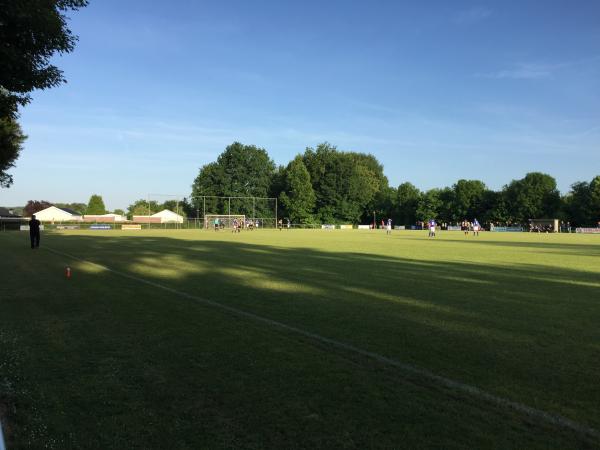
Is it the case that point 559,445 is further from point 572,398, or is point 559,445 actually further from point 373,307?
point 373,307

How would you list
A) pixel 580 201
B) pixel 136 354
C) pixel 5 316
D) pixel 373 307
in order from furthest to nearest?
pixel 580 201 → pixel 373 307 → pixel 5 316 → pixel 136 354

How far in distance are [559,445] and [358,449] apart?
4.97 ft

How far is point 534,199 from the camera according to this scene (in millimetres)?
95750

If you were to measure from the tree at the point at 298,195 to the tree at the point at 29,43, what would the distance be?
89557 millimetres

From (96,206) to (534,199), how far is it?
14524 centimetres

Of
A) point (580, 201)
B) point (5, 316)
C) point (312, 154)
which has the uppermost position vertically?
point (312, 154)

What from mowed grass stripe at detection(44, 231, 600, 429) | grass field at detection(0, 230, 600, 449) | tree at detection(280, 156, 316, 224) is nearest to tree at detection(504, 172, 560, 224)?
tree at detection(280, 156, 316, 224)

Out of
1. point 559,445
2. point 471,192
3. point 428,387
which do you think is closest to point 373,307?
point 428,387

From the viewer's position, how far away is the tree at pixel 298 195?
336ft

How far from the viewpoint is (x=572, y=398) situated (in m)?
4.42

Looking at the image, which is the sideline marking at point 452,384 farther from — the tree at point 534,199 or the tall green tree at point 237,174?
the tree at point 534,199

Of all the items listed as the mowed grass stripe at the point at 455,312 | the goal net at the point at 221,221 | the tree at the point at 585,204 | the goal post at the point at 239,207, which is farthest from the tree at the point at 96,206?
the mowed grass stripe at the point at 455,312

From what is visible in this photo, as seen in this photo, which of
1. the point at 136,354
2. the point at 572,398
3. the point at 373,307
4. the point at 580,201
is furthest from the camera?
the point at 580,201

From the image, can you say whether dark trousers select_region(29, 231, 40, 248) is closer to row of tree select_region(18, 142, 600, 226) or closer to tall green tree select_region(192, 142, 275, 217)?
row of tree select_region(18, 142, 600, 226)
